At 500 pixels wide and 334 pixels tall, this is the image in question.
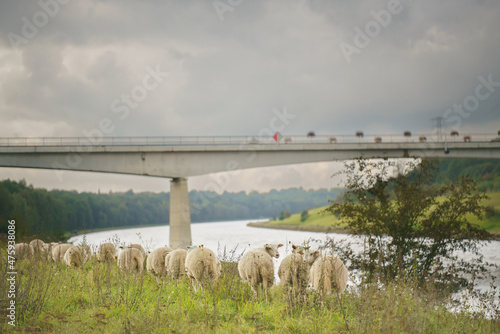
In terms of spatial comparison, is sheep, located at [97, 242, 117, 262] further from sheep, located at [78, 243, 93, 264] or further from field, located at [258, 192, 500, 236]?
field, located at [258, 192, 500, 236]

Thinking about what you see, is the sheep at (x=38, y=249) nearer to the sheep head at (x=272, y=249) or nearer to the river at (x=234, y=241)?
the river at (x=234, y=241)

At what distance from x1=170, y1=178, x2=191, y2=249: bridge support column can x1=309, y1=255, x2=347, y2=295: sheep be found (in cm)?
2700

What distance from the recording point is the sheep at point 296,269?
9205 millimetres

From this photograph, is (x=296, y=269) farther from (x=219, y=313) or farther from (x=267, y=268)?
(x=219, y=313)

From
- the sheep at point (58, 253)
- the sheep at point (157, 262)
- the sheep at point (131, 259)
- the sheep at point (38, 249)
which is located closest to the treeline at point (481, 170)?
the sheep at point (58, 253)

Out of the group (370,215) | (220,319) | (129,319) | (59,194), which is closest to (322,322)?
(220,319)


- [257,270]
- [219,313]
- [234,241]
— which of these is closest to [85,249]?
[257,270]

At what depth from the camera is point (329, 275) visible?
9.46 meters

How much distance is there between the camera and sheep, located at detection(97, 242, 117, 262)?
15.7 metres

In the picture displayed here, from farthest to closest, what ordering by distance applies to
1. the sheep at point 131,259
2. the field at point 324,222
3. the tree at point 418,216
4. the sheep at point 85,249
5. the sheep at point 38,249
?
the field at point 324,222
the tree at point 418,216
the sheep at point 131,259
the sheep at point 85,249
the sheep at point 38,249

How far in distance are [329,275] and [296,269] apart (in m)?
0.77

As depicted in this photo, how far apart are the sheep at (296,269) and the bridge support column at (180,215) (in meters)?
26.5

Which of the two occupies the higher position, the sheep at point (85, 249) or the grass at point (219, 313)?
the sheep at point (85, 249)

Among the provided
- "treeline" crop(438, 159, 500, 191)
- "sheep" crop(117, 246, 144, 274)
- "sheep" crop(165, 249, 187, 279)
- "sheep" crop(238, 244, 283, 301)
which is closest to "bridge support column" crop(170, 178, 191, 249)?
"sheep" crop(117, 246, 144, 274)
